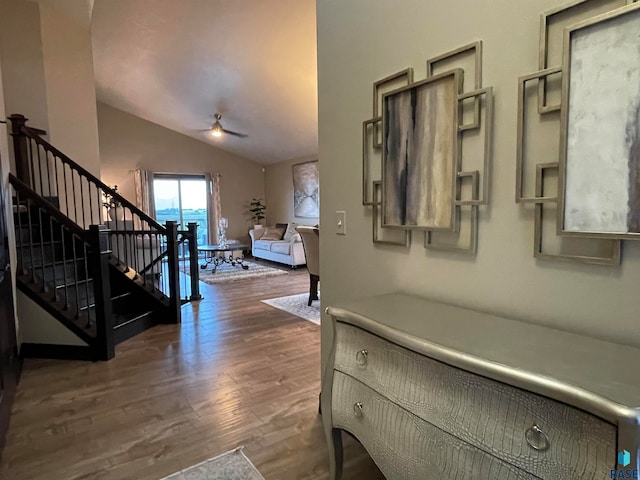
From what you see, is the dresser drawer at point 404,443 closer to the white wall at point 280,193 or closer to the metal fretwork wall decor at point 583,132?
the metal fretwork wall decor at point 583,132

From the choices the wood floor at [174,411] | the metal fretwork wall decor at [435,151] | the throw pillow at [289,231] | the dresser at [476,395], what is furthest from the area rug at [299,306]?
the throw pillow at [289,231]

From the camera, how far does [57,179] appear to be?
4875 mm

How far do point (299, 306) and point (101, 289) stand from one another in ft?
7.49

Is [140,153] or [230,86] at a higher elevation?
[230,86]

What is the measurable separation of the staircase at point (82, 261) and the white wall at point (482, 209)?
207 centimetres

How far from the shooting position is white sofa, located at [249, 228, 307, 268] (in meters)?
7.44

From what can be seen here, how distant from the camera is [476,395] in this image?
0.99m

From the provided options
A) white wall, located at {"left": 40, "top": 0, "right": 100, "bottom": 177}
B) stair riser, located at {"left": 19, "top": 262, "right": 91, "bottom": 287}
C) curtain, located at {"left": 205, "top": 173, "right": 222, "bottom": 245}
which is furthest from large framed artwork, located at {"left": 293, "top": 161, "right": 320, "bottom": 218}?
stair riser, located at {"left": 19, "top": 262, "right": 91, "bottom": 287}

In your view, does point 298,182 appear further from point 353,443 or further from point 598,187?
point 598,187

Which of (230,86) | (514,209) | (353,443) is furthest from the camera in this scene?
(230,86)

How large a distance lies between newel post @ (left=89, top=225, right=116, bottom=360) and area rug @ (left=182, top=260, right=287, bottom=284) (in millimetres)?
3176

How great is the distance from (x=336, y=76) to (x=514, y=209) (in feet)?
4.05

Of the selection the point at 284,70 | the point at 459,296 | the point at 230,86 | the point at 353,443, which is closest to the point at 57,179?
the point at 230,86

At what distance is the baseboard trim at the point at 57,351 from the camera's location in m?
3.09
